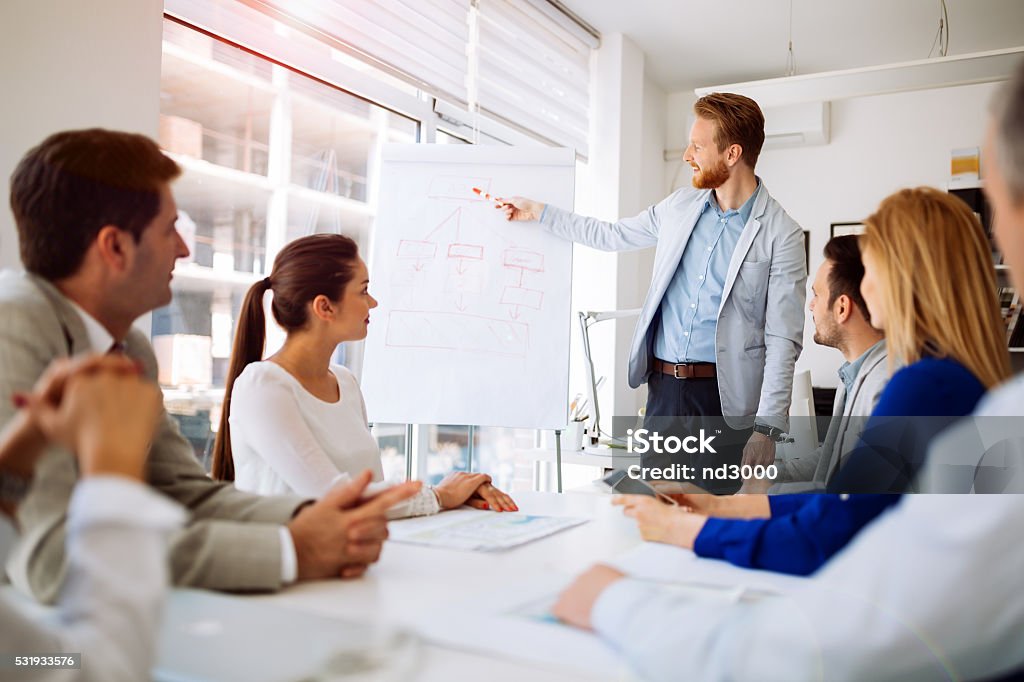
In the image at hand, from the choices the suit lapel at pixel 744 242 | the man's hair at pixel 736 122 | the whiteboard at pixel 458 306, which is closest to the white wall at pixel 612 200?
the whiteboard at pixel 458 306

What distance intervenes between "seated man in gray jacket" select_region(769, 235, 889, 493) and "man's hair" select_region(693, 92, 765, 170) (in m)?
0.76

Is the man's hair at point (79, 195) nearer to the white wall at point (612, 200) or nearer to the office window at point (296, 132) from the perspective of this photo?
the office window at point (296, 132)

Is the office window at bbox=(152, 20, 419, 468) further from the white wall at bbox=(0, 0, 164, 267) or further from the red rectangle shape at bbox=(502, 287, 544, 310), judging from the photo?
the red rectangle shape at bbox=(502, 287, 544, 310)

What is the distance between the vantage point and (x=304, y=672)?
0.59m

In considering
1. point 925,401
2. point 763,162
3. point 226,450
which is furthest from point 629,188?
point 925,401

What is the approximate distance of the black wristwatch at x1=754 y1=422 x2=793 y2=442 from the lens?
73.8 inches

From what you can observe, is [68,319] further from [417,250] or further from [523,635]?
[417,250]

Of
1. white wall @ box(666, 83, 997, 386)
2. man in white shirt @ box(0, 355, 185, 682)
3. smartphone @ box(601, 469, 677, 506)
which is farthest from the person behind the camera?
white wall @ box(666, 83, 997, 386)

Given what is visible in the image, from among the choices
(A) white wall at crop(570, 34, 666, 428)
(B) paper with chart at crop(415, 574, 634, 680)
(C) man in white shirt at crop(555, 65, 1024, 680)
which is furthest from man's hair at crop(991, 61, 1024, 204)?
(A) white wall at crop(570, 34, 666, 428)

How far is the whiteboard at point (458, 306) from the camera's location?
2.64 meters

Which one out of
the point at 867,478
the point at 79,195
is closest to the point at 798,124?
the point at 867,478

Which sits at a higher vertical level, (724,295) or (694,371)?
(724,295)

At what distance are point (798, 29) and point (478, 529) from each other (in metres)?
3.86

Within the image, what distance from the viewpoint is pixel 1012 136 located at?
582 mm
